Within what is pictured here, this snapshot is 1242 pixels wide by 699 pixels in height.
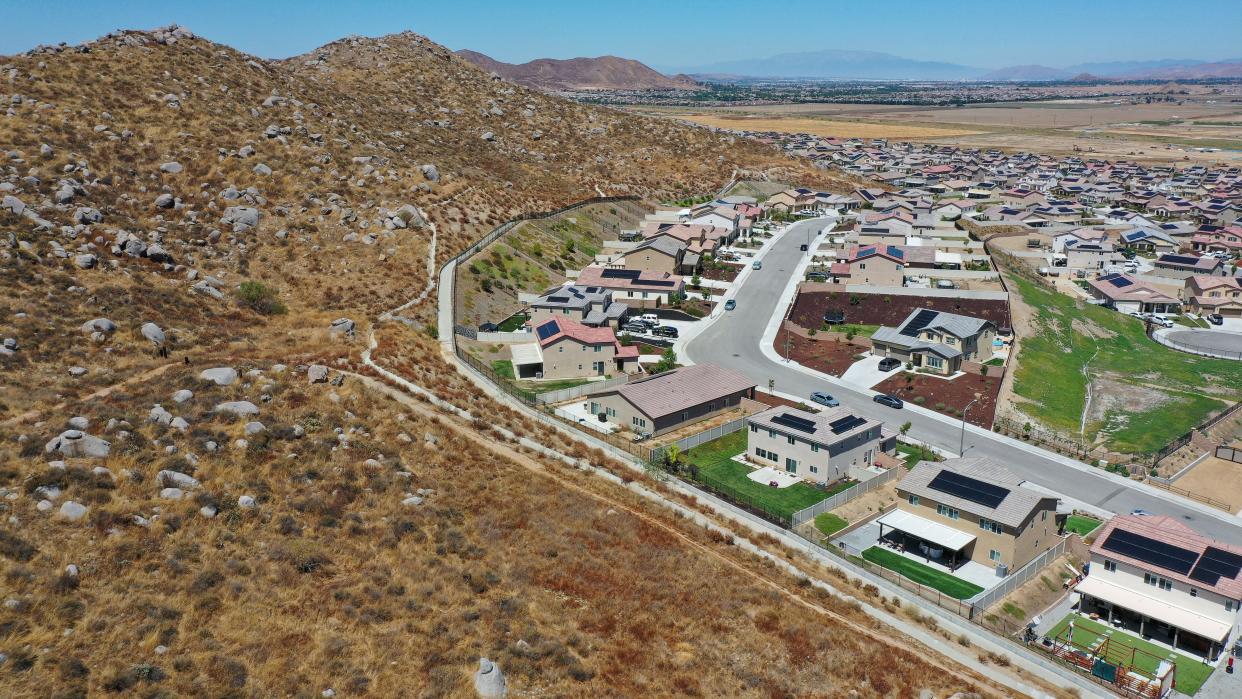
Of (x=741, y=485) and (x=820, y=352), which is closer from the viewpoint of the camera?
(x=741, y=485)

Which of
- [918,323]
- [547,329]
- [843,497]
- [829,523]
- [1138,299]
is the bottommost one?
[1138,299]

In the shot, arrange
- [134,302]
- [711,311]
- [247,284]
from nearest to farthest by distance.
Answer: [134,302]
[247,284]
[711,311]

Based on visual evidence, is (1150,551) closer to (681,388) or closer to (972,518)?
(972,518)

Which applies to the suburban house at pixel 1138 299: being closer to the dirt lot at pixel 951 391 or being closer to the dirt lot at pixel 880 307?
the dirt lot at pixel 880 307

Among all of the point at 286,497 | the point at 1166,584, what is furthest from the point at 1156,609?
the point at 286,497

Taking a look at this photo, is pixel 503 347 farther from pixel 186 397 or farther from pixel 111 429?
pixel 111 429

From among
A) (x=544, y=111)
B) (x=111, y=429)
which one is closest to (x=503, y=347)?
(x=111, y=429)
